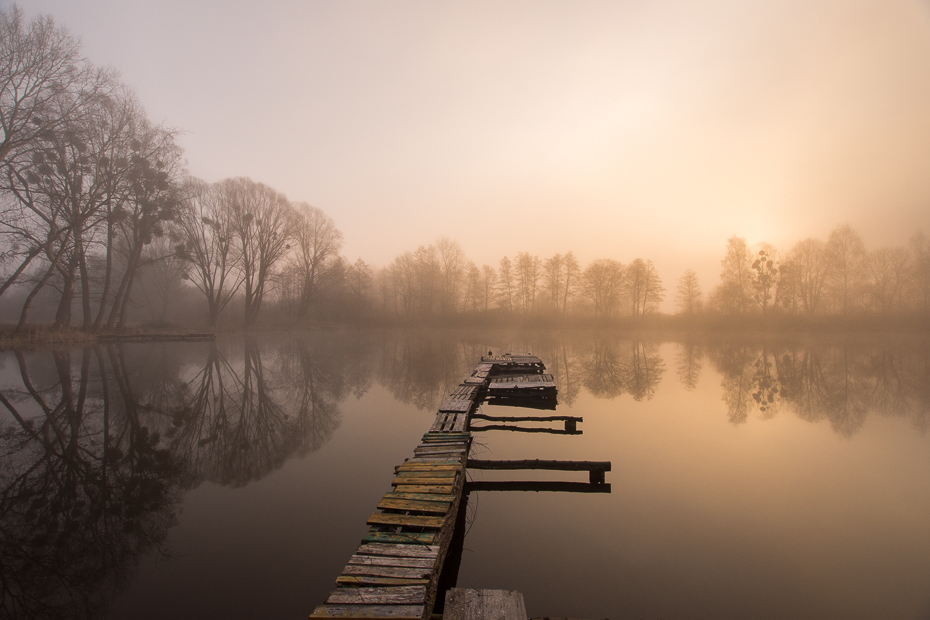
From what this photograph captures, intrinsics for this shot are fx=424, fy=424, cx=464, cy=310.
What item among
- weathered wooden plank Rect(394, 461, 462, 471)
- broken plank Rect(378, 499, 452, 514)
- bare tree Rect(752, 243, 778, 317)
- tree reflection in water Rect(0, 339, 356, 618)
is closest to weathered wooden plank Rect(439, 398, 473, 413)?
tree reflection in water Rect(0, 339, 356, 618)

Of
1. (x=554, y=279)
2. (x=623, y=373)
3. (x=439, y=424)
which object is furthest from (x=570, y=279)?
(x=439, y=424)

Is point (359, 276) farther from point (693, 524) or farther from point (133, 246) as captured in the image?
point (693, 524)

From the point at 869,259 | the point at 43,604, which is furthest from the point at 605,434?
the point at 869,259

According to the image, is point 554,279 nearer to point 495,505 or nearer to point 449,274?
point 449,274

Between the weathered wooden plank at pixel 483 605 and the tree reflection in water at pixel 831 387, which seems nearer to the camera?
the weathered wooden plank at pixel 483 605

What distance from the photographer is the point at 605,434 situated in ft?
27.8

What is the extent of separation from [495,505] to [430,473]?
3.15 feet

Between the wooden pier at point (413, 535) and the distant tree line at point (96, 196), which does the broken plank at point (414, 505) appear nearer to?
the wooden pier at point (413, 535)

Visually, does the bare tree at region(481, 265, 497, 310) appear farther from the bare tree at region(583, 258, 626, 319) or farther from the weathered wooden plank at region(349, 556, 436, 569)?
the weathered wooden plank at region(349, 556, 436, 569)

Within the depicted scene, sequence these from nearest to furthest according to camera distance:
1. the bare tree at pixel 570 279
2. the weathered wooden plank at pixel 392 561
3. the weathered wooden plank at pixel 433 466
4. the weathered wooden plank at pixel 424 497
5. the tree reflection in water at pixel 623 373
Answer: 1. the weathered wooden plank at pixel 392 561
2. the weathered wooden plank at pixel 424 497
3. the weathered wooden plank at pixel 433 466
4. the tree reflection in water at pixel 623 373
5. the bare tree at pixel 570 279

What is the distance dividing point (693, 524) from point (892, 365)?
65.6ft

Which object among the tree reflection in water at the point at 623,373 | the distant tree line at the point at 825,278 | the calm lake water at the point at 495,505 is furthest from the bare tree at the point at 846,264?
the calm lake water at the point at 495,505

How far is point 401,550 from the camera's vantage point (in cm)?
340

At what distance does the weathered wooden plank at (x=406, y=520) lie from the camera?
382 centimetres
